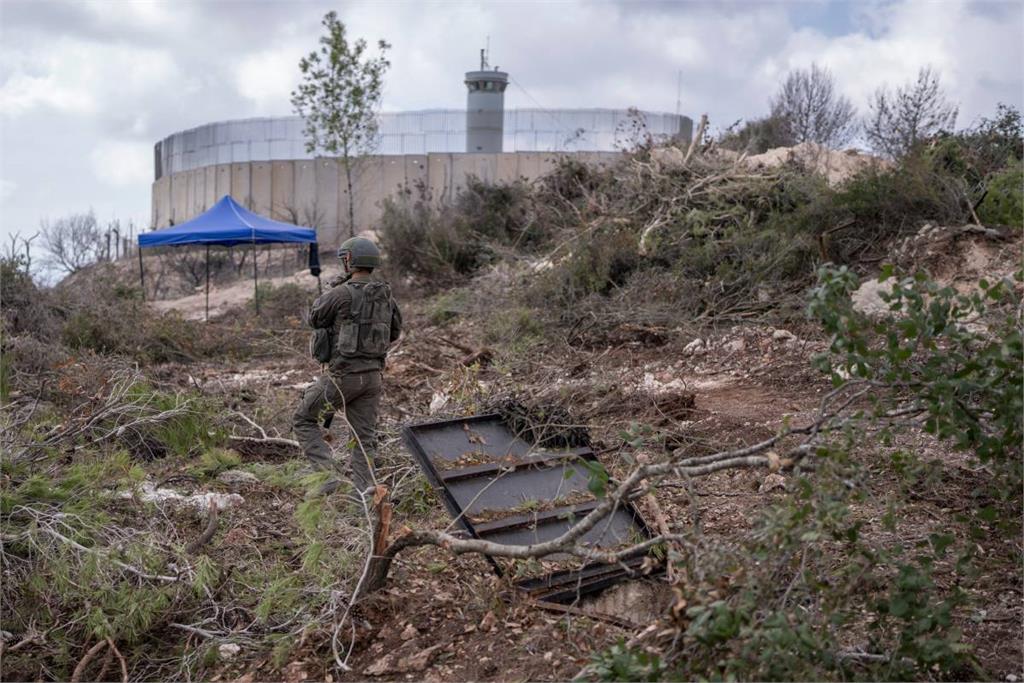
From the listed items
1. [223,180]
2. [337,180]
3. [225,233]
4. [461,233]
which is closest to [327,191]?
[337,180]

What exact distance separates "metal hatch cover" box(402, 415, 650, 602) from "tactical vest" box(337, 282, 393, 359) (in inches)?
40.4

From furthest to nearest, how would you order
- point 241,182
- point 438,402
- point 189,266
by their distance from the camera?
point 241,182 → point 189,266 → point 438,402

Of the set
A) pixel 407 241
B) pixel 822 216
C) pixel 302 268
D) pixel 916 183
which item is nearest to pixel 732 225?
pixel 822 216

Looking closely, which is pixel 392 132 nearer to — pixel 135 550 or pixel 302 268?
pixel 302 268

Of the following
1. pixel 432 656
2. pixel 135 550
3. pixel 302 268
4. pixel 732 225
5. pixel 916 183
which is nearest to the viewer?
pixel 432 656

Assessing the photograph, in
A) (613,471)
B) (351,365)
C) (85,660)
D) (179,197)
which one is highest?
(179,197)

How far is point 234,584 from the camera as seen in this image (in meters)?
4.23

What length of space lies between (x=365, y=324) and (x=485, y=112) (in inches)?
927

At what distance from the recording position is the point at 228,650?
12.8 ft

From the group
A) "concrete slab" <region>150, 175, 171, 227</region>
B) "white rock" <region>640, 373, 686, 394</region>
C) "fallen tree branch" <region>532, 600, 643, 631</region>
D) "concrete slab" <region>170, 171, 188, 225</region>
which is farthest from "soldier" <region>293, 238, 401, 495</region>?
"concrete slab" <region>150, 175, 171, 227</region>

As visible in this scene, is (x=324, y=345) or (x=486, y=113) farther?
(x=486, y=113)

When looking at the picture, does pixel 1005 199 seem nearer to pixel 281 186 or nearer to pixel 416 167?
pixel 416 167

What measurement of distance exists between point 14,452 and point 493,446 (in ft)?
7.71

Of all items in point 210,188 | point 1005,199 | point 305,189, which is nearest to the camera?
point 1005,199
